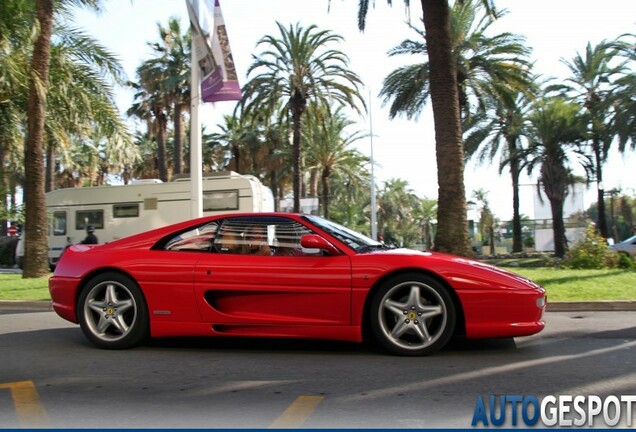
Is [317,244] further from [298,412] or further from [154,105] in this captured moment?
[154,105]

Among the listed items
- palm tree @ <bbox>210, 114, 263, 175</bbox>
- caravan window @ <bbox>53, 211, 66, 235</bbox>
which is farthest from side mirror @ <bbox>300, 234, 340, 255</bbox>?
palm tree @ <bbox>210, 114, 263, 175</bbox>

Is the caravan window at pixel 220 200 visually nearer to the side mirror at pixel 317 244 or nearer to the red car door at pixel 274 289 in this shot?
the red car door at pixel 274 289

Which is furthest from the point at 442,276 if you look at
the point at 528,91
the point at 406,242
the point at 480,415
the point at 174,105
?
the point at 406,242

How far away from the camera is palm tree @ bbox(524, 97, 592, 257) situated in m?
30.3

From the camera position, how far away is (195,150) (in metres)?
12.4

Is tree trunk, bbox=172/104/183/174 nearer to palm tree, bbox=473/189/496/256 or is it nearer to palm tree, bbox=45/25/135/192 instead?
palm tree, bbox=45/25/135/192

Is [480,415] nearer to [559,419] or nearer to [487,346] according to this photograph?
[559,419]

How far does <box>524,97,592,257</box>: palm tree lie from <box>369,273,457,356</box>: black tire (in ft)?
89.8

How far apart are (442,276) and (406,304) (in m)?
0.40

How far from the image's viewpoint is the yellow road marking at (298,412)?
11.6 ft

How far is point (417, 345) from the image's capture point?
16.8ft

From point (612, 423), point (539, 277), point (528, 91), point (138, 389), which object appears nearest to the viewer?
point (612, 423)

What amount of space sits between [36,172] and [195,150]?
4388 millimetres

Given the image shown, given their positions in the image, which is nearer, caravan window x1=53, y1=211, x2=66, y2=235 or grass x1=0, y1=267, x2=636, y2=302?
grass x1=0, y1=267, x2=636, y2=302
